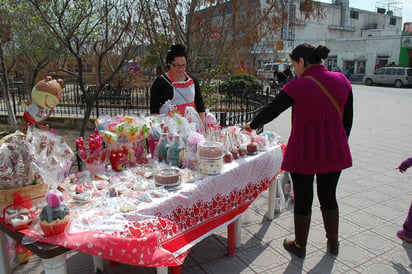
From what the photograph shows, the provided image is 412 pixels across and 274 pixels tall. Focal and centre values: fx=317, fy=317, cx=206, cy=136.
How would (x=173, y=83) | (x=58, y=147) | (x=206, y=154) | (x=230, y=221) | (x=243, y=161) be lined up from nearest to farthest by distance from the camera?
1. (x=58, y=147)
2. (x=206, y=154)
3. (x=230, y=221)
4. (x=243, y=161)
5. (x=173, y=83)

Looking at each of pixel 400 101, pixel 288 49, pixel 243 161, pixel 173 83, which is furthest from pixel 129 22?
pixel 288 49

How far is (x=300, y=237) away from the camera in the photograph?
2.76m

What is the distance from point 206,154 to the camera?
2.36m

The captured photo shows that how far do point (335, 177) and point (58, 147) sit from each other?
2.08 metres

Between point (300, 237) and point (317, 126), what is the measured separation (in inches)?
40.1

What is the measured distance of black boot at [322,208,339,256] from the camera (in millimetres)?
2711

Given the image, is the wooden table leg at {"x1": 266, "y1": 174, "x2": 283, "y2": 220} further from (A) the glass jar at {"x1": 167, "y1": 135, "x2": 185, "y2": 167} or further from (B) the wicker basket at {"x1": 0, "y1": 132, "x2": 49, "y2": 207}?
(B) the wicker basket at {"x1": 0, "y1": 132, "x2": 49, "y2": 207}

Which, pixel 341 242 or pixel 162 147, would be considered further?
pixel 341 242

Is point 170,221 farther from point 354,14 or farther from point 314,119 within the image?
point 354,14

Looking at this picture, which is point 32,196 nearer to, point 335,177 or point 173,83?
point 173,83

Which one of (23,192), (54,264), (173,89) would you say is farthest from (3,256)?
(173,89)

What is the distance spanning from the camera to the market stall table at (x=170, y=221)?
1573mm

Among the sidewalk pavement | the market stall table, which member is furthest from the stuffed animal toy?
the sidewalk pavement

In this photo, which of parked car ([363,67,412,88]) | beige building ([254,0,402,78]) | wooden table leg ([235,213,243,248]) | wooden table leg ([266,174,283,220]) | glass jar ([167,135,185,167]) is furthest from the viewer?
beige building ([254,0,402,78])
